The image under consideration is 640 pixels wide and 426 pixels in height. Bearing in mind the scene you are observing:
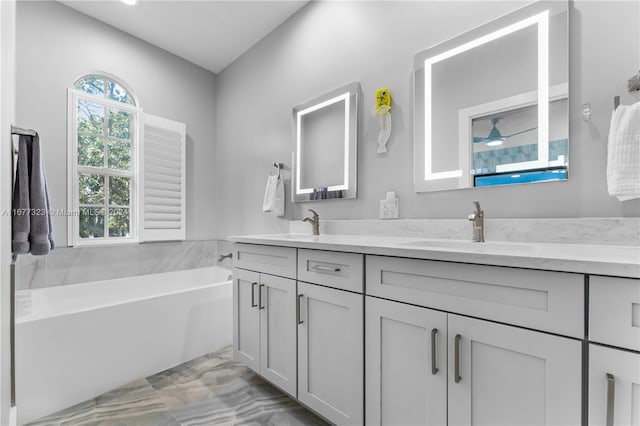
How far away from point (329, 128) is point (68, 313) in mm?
2019

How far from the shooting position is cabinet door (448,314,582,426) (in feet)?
2.56

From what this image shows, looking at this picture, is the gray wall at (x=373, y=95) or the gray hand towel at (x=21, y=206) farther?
the gray hand towel at (x=21, y=206)

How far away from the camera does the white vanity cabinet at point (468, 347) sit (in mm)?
796

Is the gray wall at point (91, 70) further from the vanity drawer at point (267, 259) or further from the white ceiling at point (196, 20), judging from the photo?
the vanity drawer at point (267, 259)

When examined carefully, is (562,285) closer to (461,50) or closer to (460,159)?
(460,159)

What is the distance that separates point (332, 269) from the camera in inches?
53.9

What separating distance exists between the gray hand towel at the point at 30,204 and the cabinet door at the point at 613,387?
88.0 inches

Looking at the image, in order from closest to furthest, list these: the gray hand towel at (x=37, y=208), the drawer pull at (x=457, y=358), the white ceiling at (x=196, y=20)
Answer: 1. the drawer pull at (x=457, y=358)
2. the gray hand towel at (x=37, y=208)
3. the white ceiling at (x=196, y=20)

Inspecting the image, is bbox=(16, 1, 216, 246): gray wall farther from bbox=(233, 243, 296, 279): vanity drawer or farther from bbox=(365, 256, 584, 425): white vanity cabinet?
bbox=(365, 256, 584, 425): white vanity cabinet

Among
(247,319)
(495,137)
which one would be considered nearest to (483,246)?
(495,137)

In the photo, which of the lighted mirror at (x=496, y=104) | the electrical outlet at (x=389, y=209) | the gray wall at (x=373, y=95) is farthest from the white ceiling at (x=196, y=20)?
the electrical outlet at (x=389, y=209)

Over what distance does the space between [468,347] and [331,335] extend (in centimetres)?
61

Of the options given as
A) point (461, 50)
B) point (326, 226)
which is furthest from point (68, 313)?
point (461, 50)

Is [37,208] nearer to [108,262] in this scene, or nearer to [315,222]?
[108,262]
